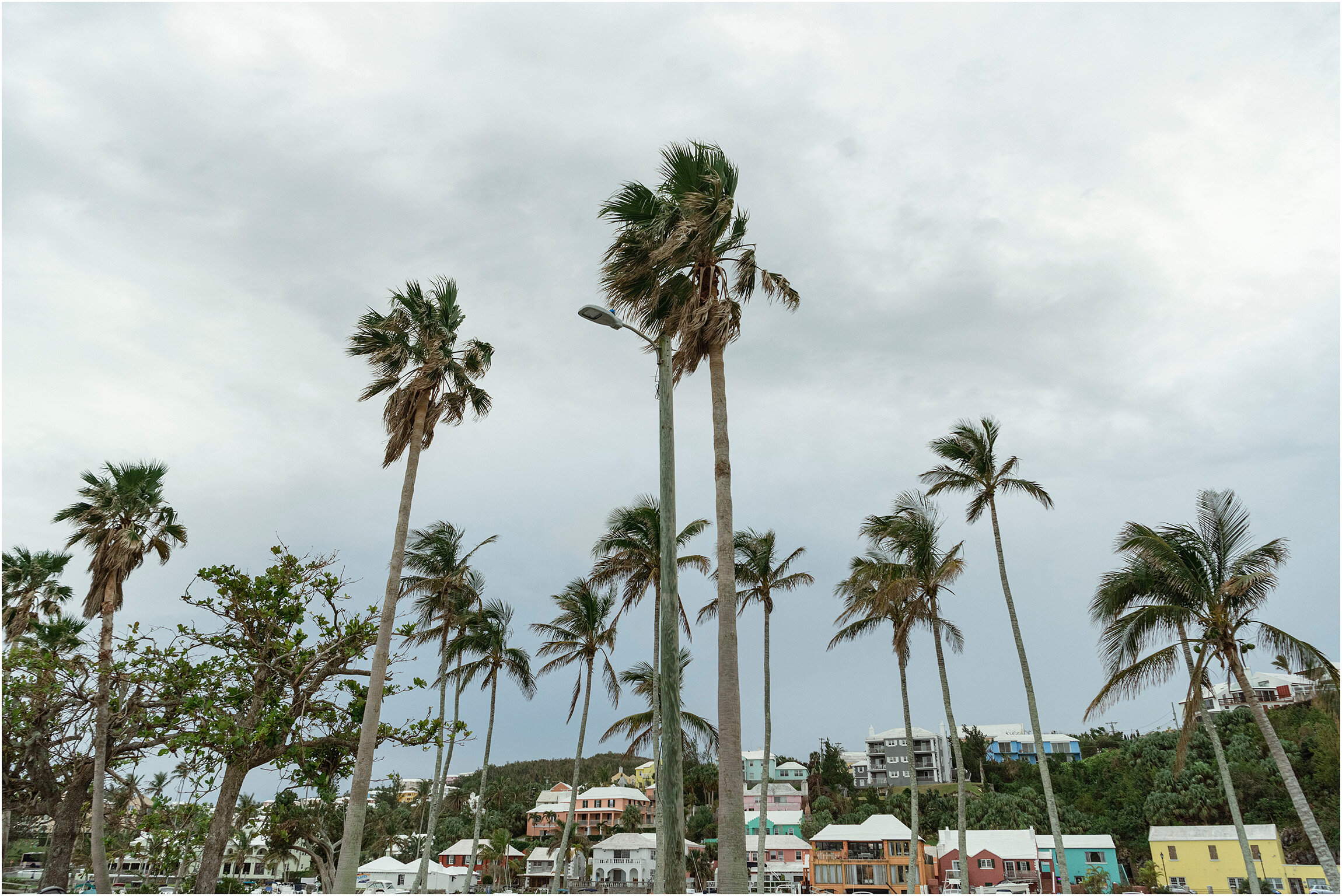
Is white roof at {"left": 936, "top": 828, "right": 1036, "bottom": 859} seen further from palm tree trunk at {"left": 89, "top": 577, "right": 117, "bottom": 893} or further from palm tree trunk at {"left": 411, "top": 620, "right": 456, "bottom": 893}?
palm tree trunk at {"left": 89, "top": 577, "right": 117, "bottom": 893}

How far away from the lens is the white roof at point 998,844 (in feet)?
170

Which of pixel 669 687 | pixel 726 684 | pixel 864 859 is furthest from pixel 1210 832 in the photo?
pixel 669 687

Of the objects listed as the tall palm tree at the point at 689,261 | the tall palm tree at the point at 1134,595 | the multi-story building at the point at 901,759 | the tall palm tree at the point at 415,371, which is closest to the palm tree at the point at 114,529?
the tall palm tree at the point at 415,371

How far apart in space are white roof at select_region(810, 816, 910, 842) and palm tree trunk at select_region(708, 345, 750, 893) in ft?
170

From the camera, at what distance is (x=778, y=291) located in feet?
50.6

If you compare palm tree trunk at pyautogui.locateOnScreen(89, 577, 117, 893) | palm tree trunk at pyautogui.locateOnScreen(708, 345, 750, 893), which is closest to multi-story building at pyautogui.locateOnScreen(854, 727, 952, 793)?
palm tree trunk at pyautogui.locateOnScreen(89, 577, 117, 893)

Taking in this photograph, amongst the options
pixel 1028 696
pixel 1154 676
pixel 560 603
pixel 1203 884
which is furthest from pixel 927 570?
pixel 1203 884

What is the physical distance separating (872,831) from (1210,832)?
854 inches

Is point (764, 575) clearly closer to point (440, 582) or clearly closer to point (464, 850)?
point (440, 582)

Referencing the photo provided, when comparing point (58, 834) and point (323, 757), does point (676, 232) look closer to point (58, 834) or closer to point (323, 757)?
point (323, 757)

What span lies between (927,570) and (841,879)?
36571mm

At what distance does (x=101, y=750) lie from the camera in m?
22.2

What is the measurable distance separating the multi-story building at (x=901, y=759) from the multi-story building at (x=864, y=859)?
50.7 m

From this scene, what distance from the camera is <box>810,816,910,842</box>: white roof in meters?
55.4
